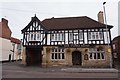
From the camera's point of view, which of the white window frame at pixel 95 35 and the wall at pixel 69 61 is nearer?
the wall at pixel 69 61

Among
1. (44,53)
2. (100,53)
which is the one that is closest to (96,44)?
(100,53)

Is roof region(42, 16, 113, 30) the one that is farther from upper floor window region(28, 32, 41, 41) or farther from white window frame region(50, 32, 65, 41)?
upper floor window region(28, 32, 41, 41)

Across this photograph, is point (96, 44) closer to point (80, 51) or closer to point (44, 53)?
point (80, 51)

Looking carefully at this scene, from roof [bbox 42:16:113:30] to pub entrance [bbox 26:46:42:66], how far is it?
16.2 ft

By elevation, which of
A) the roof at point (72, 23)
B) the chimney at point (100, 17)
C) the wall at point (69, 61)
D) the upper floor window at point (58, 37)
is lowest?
the wall at point (69, 61)

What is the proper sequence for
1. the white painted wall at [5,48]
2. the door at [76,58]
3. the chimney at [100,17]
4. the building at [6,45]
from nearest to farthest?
1. the door at [76,58]
2. the chimney at [100,17]
3. the white painted wall at [5,48]
4. the building at [6,45]

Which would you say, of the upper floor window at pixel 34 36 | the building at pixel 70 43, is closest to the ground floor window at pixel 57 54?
the building at pixel 70 43

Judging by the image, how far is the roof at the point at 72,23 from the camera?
2691 cm

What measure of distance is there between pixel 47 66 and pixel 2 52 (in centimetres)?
1399

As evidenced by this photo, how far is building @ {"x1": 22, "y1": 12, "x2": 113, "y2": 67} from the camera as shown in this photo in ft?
84.9

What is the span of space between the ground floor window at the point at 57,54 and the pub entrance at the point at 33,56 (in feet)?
9.12

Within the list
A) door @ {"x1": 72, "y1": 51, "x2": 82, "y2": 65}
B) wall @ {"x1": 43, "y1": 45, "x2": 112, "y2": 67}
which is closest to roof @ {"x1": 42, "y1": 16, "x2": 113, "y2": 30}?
wall @ {"x1": 43, "y1": 45, "x2": 112, "y2": 67}

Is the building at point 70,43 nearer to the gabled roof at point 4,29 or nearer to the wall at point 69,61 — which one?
the wall at point 69,61

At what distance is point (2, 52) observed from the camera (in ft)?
116
